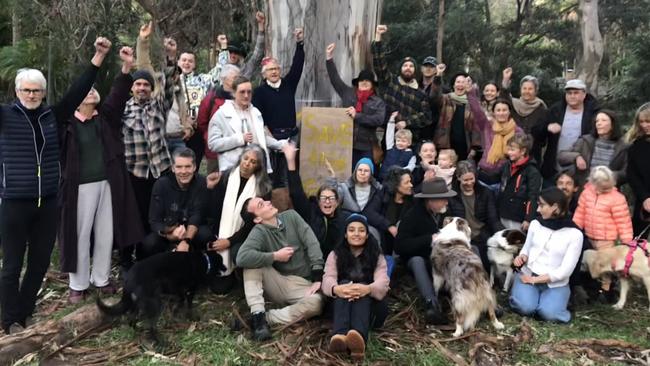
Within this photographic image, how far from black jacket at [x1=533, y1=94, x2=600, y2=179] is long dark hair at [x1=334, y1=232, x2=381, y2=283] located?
261 centimetres

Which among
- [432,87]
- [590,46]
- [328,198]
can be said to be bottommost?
[328,198]

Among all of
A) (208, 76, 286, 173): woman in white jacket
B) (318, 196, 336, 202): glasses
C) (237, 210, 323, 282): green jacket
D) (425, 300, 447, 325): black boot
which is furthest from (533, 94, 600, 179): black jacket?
(208, 76, 286, 173): woman in white jacket

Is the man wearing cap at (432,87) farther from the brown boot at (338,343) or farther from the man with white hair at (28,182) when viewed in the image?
the man with white hair at (28,182)

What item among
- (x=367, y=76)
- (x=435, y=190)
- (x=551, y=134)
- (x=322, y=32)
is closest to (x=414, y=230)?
(x=435, y=190)

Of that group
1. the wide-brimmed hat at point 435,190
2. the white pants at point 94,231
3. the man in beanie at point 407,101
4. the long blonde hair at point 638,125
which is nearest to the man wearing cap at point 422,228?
the wide-brimmed hat at point 435,190

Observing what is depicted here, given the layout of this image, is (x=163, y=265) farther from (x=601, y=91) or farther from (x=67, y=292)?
(x=601, y=91)

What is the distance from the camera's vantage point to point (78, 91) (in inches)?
172

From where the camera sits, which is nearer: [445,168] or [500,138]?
[445,168]

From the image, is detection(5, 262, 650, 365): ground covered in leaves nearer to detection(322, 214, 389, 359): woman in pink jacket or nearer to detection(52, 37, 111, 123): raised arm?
detection(322, 214, 389, 359): woman in pink jacket

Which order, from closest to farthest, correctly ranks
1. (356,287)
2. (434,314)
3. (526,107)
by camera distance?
(356,287) < (434,314) < (526,107)

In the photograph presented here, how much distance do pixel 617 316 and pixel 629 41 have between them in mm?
11414

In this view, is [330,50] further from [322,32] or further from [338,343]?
[338,343]

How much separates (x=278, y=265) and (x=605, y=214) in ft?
9.80

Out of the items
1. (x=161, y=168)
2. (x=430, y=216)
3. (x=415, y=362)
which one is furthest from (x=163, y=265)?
(x=430, y=216)
